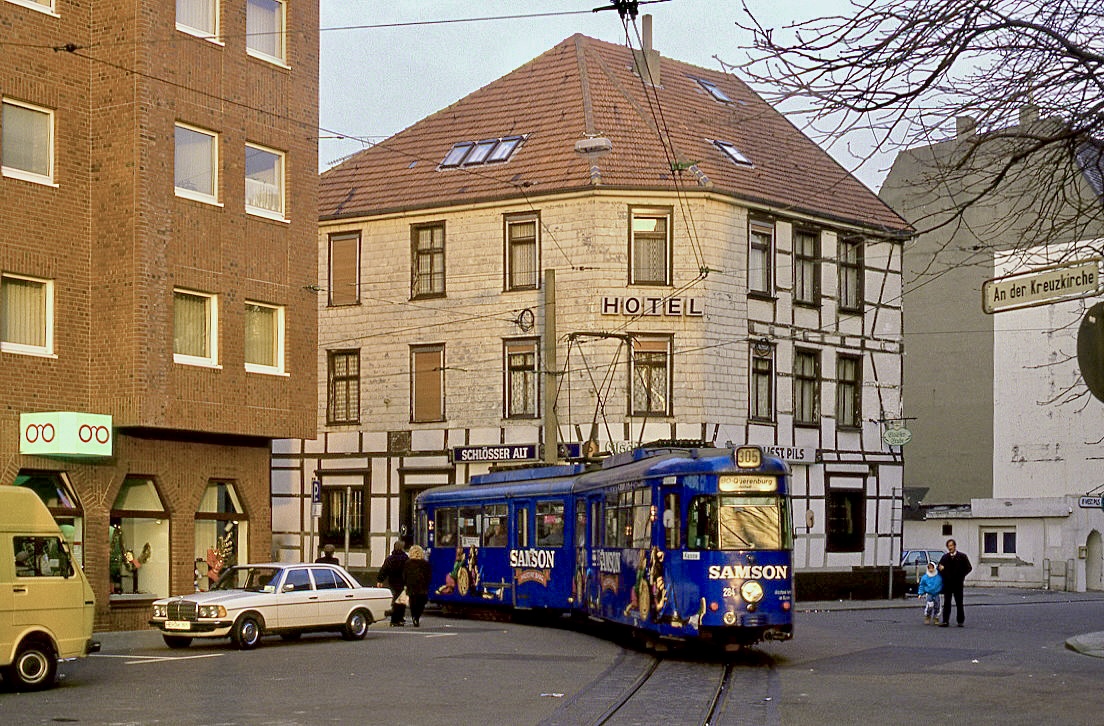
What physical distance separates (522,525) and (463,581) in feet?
10.2

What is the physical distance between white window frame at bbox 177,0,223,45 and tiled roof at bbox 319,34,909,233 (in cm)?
1394

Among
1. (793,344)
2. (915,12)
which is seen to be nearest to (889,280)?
(793,344)

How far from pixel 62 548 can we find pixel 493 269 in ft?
83.9

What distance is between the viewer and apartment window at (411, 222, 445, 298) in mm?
46469

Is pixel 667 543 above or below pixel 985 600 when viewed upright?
above

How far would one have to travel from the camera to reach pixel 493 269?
149 ft

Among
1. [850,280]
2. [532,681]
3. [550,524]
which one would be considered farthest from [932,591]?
[850,280]

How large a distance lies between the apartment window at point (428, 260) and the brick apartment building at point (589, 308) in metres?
0.05

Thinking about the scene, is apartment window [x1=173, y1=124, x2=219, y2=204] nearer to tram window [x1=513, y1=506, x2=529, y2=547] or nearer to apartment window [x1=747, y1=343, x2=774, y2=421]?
tram window [x1=513, y1=506, x2=529, y2=547]

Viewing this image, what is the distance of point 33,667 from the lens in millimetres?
19719

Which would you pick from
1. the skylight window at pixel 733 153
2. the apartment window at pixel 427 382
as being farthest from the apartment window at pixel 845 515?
the apartment window at pixel 427 382

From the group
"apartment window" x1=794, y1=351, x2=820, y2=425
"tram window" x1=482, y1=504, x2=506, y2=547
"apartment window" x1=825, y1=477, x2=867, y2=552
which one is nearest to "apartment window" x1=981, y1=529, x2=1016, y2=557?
"apartment window" x1=825, y1=477, x2=867, y2=552

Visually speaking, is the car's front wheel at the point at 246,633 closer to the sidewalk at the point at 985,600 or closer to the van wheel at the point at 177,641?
the van wheel at the point at 177,641

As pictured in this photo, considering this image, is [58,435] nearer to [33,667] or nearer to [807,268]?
[33,667]
